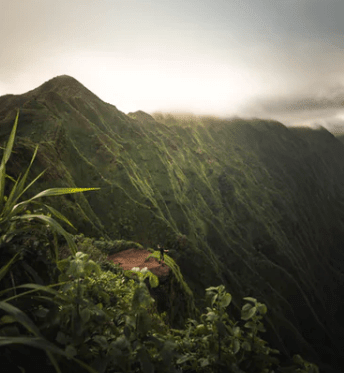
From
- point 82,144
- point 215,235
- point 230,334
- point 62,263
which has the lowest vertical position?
point 215,235

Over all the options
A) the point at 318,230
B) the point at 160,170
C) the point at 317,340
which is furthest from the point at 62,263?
the point at 318,230

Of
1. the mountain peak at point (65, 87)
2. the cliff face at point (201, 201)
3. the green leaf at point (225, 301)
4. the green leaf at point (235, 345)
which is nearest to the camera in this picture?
the green leaf at point (235, 345)

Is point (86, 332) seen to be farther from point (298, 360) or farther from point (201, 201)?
point (201, 201)

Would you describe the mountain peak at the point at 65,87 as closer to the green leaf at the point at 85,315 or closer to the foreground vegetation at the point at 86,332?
the foreground vegetation at the point at 86,332

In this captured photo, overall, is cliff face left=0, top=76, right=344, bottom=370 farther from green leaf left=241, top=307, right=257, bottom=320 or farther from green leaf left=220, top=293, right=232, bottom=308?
green leaf left=241, top=307, right=257, bottom=320

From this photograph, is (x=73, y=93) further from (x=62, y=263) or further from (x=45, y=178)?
(x=62, y=263)

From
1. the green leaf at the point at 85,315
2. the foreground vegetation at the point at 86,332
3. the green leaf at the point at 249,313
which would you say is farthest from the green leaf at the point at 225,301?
the green leaf at the point at 85,315

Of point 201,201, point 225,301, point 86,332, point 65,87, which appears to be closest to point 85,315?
point 86,332

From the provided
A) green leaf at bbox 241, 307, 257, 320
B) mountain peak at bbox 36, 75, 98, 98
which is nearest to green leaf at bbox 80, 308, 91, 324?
green leaf at bbox 241, 307, 257, 320
